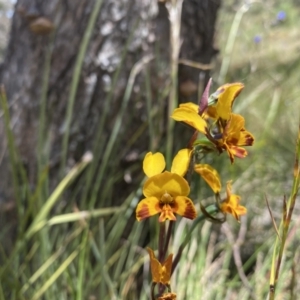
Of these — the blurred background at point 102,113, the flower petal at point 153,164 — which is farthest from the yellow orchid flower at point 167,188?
the blurred background at point 102,113

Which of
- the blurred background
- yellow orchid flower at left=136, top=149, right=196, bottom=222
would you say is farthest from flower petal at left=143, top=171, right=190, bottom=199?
the blurred background

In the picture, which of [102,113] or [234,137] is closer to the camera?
[234,137]

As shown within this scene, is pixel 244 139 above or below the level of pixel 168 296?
above

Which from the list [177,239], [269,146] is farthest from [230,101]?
[269,146]

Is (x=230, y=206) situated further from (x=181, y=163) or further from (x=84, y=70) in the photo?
(x=84, y=70)

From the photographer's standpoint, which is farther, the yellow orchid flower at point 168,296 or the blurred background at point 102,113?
the blurred background at point 102,113

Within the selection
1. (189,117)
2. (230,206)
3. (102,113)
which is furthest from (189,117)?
(102,113)

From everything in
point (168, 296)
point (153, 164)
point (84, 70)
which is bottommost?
point (168, 296)

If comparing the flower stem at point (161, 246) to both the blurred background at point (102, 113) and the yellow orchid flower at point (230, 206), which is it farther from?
the blurred background at point (102, 113)
